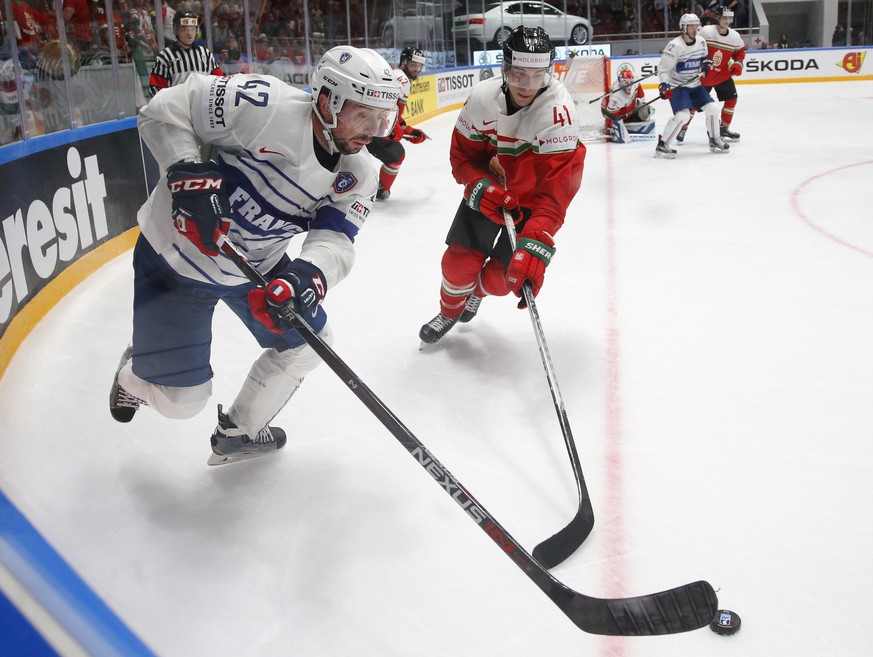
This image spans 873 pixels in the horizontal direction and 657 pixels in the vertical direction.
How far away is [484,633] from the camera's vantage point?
1.54 m

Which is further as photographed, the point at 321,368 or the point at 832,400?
the point at 321,368

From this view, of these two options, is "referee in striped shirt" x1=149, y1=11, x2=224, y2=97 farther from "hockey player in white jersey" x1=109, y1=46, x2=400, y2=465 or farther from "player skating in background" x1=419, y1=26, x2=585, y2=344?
"hockey player in white jersey" x1=109, y1=46, x2=400, y2=465

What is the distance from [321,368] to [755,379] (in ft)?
4.96

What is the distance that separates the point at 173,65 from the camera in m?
4.42

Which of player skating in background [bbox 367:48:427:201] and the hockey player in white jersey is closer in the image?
the hockey player in white jersey

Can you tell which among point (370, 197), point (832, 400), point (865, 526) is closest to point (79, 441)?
point (370, 197)

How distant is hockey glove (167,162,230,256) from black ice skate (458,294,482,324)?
1608 millimetres

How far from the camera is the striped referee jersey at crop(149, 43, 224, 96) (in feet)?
14.5

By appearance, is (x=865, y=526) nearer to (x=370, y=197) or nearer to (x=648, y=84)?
(x=370, y=197)

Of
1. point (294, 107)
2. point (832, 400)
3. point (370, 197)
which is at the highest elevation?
point (294, 107)

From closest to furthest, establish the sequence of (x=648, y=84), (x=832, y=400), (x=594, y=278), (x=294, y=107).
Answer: (x=294, y=107), (x=832, y=400), (x=594, y=278), (x=648, y=84)

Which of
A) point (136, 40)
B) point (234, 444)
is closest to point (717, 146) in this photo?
point (136, 40)

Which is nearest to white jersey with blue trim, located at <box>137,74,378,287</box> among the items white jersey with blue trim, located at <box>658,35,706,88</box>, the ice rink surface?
the ice rink surface

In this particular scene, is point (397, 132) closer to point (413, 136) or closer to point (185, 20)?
point (413, 136)
